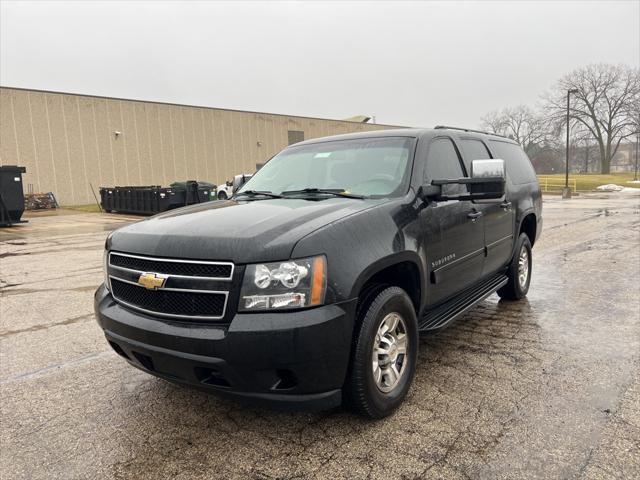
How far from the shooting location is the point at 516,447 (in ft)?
8.58

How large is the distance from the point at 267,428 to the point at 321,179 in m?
1.93

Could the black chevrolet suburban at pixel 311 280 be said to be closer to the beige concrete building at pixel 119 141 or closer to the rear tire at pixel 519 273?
the rear tire at pixel 519 273

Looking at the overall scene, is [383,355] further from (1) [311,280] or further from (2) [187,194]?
(2) [187,194]

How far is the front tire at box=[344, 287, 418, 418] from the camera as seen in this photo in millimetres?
2674

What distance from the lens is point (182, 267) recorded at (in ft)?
8.44

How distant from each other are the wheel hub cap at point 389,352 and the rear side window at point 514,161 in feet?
9.38

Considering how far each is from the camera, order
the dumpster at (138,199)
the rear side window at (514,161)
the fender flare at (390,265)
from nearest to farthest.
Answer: the fender flare at (390,265) → the rear side window at (514,161) → the dumpster at (138,199)

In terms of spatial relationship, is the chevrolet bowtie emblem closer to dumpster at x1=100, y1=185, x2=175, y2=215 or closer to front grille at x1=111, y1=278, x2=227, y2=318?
front grille at x1=111, y1=278, x2=227, y2=318

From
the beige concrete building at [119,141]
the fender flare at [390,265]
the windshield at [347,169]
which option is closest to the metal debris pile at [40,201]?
the beige concrete building at [119,141]

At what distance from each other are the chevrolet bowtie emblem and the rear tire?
405cm

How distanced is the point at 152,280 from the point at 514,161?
459cm

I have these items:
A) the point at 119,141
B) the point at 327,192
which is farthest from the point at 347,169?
the point at 119,141

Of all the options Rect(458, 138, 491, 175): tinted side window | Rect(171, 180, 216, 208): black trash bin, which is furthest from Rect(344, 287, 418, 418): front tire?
Rect(171, 180, 216, 208): black trash bin

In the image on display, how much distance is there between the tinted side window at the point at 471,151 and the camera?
436 cm
